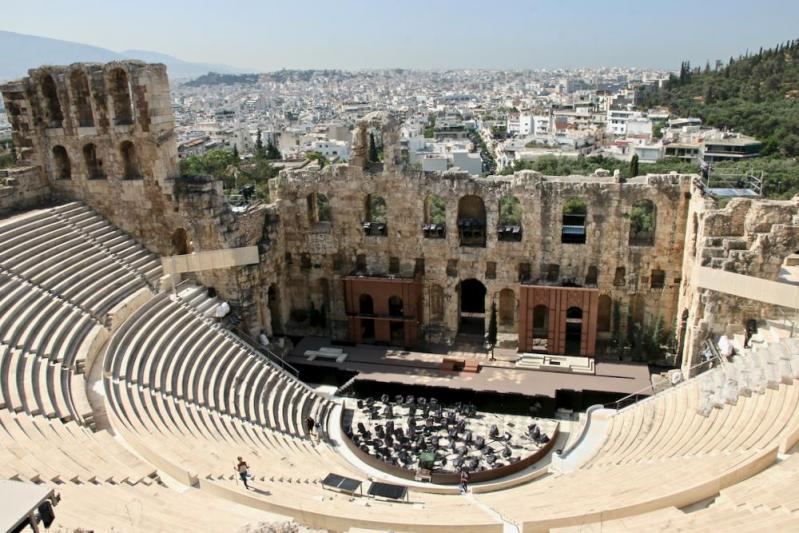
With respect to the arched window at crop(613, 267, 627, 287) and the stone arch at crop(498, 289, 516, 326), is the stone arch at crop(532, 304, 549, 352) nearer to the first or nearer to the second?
the stone arch at crop(498, 289, 516, 326)

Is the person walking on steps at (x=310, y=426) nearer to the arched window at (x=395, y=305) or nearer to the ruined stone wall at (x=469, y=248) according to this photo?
the arched window at (x=395, y=305)

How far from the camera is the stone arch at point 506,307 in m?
28.4

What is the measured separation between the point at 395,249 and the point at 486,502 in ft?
44.9

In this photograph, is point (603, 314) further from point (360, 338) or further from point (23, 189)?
point (23, 189)

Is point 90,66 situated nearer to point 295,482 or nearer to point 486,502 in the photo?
point 295,482

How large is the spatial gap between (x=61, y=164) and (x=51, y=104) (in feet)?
8.13

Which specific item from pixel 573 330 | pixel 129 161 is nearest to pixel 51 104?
pixel 129 161

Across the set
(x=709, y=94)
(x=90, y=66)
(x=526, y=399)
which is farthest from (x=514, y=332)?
(x=709, y=94)

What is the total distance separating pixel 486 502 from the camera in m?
16.6

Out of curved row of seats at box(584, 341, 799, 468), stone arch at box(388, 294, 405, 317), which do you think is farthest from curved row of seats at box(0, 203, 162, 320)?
curved row of seats at box(584, 341, 799, 468)

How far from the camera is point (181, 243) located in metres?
27.3

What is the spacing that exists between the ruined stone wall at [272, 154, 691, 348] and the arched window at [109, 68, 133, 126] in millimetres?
6667

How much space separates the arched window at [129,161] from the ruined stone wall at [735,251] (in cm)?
2220

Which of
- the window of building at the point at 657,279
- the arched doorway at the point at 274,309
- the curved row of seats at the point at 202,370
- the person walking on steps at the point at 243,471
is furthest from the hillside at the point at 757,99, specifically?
the person walking on steps at the point at 243,471
